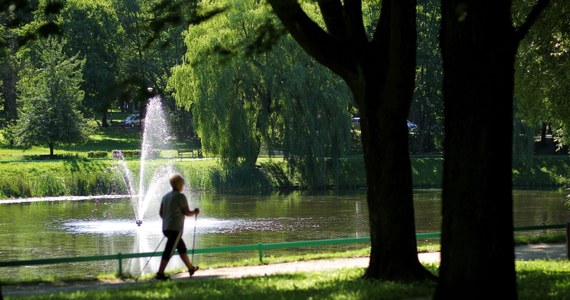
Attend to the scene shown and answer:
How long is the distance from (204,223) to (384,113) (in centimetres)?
2247

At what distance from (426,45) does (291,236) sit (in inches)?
1632

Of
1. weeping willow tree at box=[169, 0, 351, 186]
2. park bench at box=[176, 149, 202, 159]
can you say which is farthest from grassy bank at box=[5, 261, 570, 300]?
park bench at box=[176, 149, 202, 159]

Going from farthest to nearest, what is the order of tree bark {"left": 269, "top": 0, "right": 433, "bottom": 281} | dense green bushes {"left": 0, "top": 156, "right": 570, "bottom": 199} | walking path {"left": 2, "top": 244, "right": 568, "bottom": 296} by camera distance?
dense green bushes {"left": 0, "top": 156, "right": 570, "bottom": 199} < walking path {"left": 2, "top": 244, "right": 568, "bottom": 296} < tree bark {"left": 269, "top": 0, "right": 433, "bottom": 281}

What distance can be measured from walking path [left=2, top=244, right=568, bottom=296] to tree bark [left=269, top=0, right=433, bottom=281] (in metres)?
2.89

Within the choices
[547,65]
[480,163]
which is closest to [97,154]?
[547,65]

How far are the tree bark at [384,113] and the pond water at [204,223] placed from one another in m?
9.31

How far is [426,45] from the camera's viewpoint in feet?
231

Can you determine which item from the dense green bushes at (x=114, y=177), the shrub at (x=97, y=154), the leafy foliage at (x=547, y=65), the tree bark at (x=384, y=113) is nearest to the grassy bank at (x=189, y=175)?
the dense green bushes at (x=114, y=177)

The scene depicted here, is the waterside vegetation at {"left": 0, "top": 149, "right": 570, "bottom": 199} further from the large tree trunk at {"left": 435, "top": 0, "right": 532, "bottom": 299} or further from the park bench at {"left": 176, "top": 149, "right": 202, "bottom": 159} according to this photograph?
the large tree trunk at {"left": 435, "top": 0, "right": 532, "bottom": 299}

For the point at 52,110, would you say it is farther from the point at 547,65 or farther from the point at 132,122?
the point at 547,65

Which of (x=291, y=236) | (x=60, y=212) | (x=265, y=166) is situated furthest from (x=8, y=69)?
(x=291, y=236)

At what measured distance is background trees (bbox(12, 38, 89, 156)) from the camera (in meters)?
61.7

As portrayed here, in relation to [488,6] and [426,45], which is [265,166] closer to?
[426,45]

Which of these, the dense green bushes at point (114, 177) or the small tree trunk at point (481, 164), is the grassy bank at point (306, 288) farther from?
the dense green bushes at point (114, 177)
